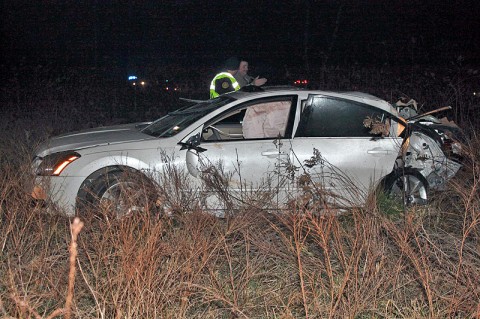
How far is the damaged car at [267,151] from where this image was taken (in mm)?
6242

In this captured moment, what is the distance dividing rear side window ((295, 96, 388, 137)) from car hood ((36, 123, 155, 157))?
1563 millimetres

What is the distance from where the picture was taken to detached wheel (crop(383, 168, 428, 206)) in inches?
267

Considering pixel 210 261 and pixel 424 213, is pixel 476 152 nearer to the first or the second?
pixel 424 213

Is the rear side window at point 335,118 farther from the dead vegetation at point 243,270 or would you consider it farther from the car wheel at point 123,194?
the car wheel at point 123,194

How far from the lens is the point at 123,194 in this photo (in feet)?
16.7

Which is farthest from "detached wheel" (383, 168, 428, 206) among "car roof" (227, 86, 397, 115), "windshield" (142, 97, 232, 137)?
"windshield" (142, 97, 232, 137)

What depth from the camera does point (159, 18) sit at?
26.0 meters

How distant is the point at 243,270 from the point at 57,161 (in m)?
2.51

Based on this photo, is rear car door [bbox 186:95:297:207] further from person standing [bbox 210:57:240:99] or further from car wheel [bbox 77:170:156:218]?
person standing [bbox 210:57:240:99]

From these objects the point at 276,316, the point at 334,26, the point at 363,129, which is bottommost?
the point at 276,316

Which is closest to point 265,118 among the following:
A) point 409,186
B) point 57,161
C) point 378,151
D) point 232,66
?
point 378,151

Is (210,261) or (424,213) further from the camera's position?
(424,213)

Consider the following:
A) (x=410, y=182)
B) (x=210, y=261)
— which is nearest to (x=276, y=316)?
(x=210, y=261)

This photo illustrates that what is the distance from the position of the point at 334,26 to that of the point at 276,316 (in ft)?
65.1
